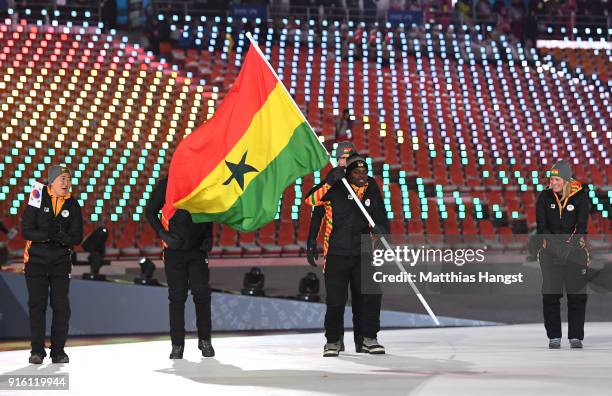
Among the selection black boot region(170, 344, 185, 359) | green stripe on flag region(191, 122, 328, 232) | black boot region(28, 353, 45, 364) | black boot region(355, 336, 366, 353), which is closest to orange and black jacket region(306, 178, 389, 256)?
green stripe on flag region(191, 122, 328, 232)

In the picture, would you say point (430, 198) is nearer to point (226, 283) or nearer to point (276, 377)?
point (226, 283)

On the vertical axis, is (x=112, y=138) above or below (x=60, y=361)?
above

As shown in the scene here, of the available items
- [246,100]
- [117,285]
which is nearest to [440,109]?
[117,285]

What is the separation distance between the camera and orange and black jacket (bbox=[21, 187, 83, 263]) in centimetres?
751

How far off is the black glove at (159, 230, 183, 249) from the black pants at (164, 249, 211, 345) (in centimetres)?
8

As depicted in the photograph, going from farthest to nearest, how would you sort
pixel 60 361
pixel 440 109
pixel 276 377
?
1. pixel 440 109
2. pixel 60 361
3. pixel 276 377

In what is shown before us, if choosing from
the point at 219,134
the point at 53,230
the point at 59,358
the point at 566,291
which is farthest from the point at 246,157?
the point at 566,291

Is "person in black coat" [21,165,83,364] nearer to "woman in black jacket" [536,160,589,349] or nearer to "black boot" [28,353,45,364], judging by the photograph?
"black boot" [28,353,45,364]

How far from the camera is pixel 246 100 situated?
7.88 meters

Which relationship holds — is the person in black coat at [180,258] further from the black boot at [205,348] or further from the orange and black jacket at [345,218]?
the orange and black jacket at [345,218]

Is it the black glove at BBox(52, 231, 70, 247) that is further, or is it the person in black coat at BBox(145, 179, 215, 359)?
the person in black coat at BBox(145, 179, 215, 359)

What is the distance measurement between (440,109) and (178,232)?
16.7 m

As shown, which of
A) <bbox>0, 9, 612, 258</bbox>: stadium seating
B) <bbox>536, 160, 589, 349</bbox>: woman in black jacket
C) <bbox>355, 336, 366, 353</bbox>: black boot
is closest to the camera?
<bbox>355, 336, 366, 353</bbox>: black boot

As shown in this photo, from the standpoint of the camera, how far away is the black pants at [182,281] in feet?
25.2
